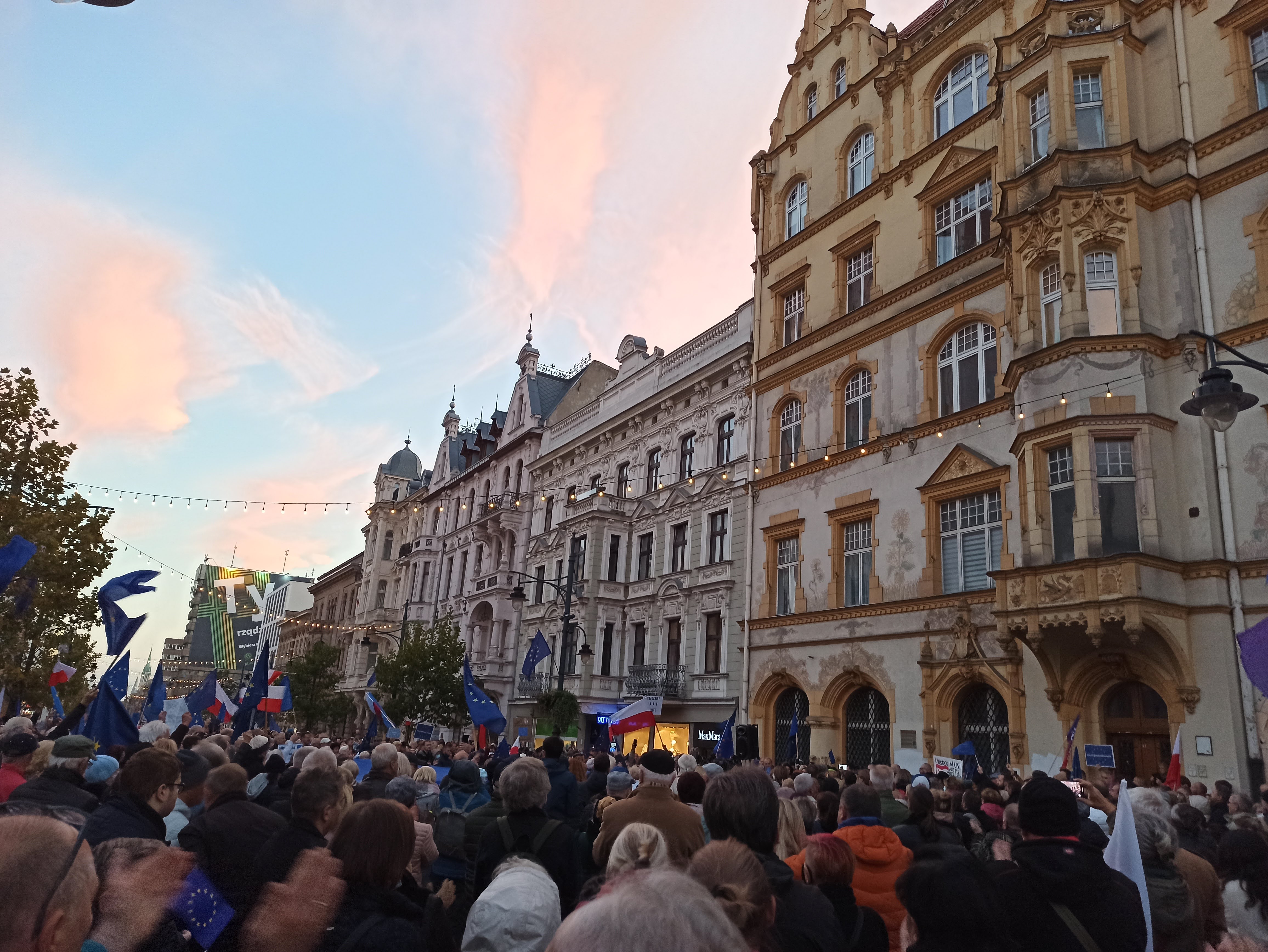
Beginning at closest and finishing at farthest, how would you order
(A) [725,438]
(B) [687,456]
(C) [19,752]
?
(C) [19,752] < (A) [725,438] < (B) [687,456]

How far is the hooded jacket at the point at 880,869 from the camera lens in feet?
17.4

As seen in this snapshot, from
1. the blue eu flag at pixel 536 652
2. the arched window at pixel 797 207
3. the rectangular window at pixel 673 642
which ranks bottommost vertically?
the blue eu flag at pixel 536 652

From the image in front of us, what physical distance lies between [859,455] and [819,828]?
17.0 m

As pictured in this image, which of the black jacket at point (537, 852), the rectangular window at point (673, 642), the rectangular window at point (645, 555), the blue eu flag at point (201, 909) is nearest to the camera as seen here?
the blue eu flag at point (201, 909)

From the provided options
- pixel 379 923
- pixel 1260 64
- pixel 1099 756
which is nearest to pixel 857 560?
pixel 1099 756

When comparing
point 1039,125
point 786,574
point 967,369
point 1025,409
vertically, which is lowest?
point 786,574

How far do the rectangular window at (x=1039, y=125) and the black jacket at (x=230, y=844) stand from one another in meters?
20.0

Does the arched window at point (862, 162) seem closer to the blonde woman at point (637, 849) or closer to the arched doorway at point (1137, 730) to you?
the arched doorway at point (1137, 730)

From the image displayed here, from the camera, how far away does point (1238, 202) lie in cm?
1728

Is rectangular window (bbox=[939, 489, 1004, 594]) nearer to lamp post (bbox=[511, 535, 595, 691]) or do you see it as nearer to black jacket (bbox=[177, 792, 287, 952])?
lamp post (bbox=[511, 535, 595, 691])

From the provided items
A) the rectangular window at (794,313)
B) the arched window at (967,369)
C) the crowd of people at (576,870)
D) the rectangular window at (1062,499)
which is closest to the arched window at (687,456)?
the rectangular window at (794,313)

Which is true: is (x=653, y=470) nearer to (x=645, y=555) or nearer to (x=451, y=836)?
(x=645, y=555)

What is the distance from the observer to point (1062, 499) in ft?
56.4

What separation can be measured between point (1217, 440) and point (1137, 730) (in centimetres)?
549
